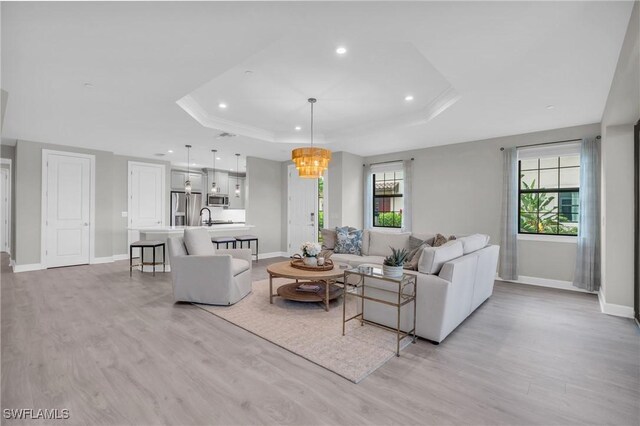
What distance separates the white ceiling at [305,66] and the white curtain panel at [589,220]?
543 mm

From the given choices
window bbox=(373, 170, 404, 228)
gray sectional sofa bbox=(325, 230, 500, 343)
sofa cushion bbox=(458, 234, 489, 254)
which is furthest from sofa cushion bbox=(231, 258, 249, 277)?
window bbox=(373, 170, 404, 228)

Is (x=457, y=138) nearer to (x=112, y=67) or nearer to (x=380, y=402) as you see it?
(x=380, y=402)

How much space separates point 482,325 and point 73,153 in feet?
26.5

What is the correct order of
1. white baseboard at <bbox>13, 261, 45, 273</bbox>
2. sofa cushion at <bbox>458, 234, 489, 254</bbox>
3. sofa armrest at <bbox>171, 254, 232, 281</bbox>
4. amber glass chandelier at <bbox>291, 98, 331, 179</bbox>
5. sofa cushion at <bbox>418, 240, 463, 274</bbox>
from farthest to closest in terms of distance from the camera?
white baseboard at <bbox>13, 261, 45, 273</bbox> < amber glass chandelier at <bbox>291, 98, 331, 179</bbox> < sofa armrest at <bbox>171, 254, 232, 281</bbox> < sofa cushion at <bbox>458, 234, 489, 254</bbox> < sofa cushion at <bbox>418, 240, 463, 274</bbox>

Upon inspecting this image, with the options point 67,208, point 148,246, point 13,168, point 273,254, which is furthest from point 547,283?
point 13,168

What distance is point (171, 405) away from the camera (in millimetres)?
1914

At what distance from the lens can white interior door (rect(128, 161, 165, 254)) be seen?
24.3 feet

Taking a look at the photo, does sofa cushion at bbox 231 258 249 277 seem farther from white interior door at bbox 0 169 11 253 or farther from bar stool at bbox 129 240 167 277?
white interior door at bbox 0 169 11 253

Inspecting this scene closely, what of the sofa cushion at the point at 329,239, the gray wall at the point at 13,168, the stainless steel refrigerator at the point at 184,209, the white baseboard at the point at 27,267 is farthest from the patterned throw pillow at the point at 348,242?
the gray wall at the point at 13,168

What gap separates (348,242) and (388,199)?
2345 millimetres

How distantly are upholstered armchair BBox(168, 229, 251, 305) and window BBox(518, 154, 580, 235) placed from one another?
4992mm

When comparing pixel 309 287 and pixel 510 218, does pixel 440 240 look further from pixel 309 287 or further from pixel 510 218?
pixel 510 218

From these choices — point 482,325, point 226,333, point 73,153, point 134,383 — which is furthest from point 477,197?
point 73,153

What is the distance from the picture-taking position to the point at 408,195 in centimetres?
652
